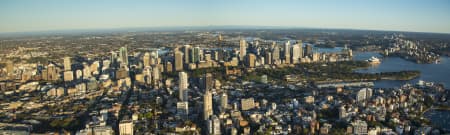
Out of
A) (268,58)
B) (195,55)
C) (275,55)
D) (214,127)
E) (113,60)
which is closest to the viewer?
(214,127)

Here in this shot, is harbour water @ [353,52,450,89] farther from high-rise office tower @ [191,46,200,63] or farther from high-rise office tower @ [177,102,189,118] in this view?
high-rise office tower @ [191,46,200,63]

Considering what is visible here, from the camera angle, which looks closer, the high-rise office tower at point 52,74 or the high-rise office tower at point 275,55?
the high-rise office tower at point 52,74

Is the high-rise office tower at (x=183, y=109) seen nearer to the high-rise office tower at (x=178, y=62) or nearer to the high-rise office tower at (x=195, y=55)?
the high-rise office tower at (x=178, y=62)

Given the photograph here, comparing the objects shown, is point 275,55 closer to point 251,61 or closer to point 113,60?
point 251,61

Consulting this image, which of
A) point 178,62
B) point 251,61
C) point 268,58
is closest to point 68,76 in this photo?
point 178,62

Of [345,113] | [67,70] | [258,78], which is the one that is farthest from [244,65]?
[345,113]

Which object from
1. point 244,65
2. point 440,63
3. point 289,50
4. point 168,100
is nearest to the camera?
point 168,100

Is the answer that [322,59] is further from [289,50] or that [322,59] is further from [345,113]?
[345,113]

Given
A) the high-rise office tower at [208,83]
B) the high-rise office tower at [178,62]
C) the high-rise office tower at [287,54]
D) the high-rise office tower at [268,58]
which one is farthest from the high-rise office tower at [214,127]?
the high-rise office tower at [287,54]
